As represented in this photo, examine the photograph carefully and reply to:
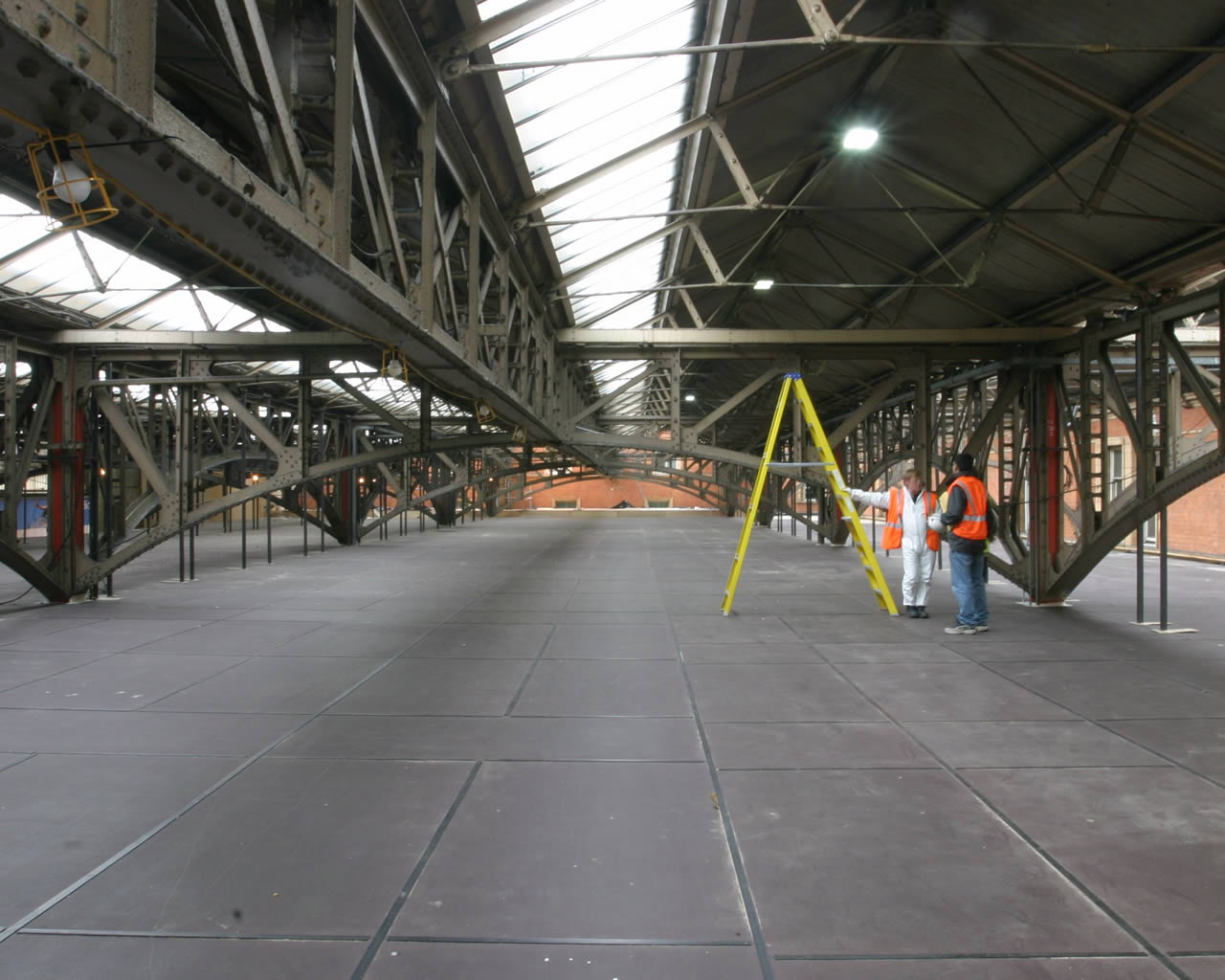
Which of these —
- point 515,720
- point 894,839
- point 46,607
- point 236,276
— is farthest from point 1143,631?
point 46,607

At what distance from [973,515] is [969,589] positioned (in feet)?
2.70

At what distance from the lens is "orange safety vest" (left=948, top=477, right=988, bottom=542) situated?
27.0 feet

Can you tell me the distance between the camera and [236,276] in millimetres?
10211

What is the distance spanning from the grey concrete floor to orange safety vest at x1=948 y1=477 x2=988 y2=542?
3.98 ft

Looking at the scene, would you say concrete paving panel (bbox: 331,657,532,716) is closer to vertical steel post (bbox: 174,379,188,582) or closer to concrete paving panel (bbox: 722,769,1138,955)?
concrete paving panel (bbox: 722,769,1138,955)

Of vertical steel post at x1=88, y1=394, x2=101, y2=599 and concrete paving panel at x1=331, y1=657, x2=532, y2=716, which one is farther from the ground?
vertical steel post at x1=88, y1=394, x2=101, y2=599

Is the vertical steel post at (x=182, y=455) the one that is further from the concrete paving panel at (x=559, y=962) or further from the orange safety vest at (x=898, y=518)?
the concrete paving panel at (x=559, y=962)

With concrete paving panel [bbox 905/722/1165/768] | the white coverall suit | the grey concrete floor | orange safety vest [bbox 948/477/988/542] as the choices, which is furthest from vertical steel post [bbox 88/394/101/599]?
orange safety vest [bbox 948/477/988/542]

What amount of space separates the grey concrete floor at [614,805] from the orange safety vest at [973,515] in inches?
47.7

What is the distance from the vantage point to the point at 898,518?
9805mm

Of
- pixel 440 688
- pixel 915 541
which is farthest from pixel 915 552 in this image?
pixel 440 688

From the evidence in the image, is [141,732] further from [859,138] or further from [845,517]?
[859,138]

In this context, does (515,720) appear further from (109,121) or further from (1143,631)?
(1143,631)

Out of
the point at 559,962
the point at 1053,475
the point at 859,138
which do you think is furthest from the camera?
the point at 1053,475
